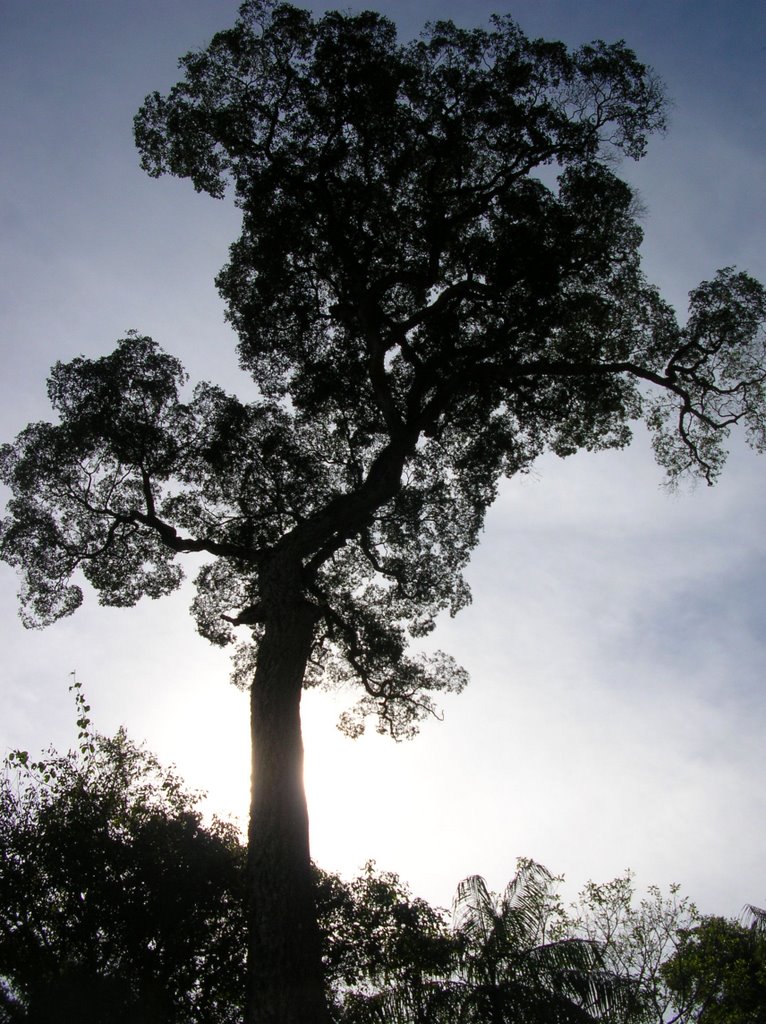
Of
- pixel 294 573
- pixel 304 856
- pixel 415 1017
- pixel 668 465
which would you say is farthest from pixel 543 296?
pixel 415 1017

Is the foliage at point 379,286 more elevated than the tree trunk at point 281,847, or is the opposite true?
the foliage at point 379,286

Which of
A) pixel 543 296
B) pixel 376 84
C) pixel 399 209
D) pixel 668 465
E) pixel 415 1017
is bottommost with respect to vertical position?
pixel 415 1017

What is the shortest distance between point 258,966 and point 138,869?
768 cm

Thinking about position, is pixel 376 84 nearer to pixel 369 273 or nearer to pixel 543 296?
pixel 369 273

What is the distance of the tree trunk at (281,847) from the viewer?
612 centimetres

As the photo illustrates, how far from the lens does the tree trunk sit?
612cm

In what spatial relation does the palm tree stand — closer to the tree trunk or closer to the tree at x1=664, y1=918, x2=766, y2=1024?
the tree trunk

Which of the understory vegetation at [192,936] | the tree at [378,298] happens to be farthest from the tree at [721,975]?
the tree at [378,298]

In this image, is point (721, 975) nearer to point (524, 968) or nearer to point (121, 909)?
point (524, 968)

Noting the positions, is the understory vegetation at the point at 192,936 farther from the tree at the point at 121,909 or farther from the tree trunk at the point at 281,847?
the tree trunk at the point at 281,847

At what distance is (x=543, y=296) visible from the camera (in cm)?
1304

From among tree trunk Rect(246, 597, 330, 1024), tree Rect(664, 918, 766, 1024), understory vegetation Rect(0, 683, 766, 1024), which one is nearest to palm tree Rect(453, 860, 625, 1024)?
understory vegetation Rect(0, 683, 766, 1024)

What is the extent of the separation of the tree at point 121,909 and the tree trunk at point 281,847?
6.41 meters

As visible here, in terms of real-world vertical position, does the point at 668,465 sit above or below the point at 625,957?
above
